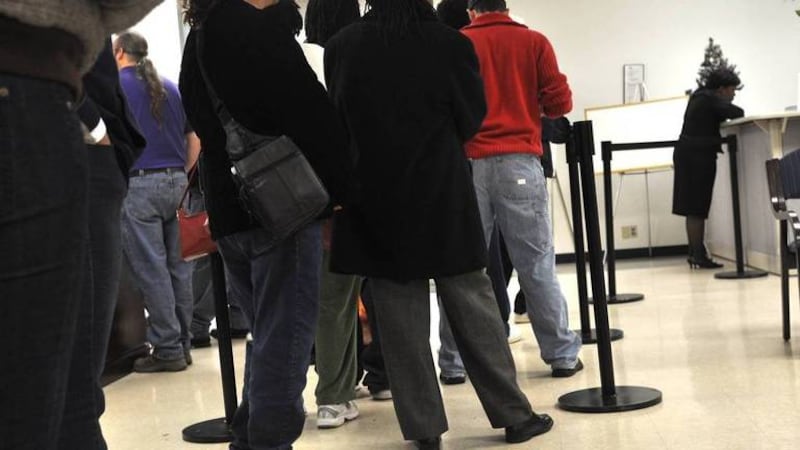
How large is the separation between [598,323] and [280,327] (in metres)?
1.40

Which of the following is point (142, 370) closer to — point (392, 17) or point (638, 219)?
point (392, 17)

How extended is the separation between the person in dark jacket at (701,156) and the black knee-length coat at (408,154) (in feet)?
17.7

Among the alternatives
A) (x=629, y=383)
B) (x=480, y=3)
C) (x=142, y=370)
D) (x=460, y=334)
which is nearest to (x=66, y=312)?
(x=460, y=334)

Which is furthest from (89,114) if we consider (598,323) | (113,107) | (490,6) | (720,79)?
(720,79)

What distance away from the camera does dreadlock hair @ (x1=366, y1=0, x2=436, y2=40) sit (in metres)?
3.07

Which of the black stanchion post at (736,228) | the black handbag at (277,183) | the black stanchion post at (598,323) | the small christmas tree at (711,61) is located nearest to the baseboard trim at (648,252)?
the small christmas tree at (711,61)

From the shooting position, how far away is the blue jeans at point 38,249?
113cm

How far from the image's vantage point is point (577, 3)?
9.90m

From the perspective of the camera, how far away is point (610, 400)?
3.50 meters

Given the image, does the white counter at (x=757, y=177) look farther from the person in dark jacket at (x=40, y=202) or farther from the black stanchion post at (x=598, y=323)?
the person in dark jacket at (x=40, y=202)

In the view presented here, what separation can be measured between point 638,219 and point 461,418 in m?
6.52

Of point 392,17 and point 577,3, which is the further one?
point 577,3

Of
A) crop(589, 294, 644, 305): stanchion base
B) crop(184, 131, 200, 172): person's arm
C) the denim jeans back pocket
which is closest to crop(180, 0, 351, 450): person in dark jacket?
the denim jeans back pocket

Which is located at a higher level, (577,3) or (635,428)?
(577,3)
